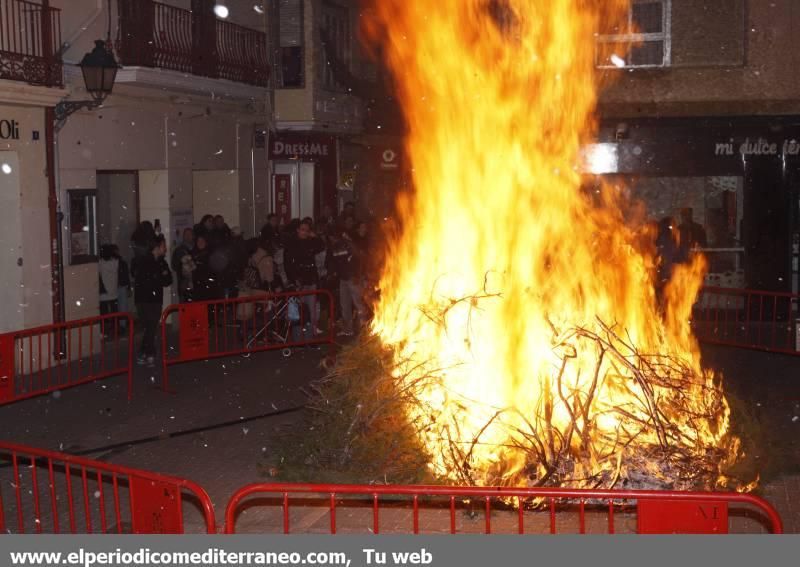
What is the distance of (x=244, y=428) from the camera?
11.4m

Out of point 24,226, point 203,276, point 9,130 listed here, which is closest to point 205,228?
point 203,276

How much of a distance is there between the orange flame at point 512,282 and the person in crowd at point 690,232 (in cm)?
678

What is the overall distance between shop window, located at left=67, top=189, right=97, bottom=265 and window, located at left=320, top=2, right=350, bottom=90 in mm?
8514

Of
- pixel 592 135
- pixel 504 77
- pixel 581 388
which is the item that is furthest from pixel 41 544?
pixel 592 135

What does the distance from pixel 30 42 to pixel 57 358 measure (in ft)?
17.9

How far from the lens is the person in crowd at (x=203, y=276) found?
17.6 meters

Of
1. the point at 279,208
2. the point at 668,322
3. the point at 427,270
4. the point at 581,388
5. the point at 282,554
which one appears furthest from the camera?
the point at 279,208

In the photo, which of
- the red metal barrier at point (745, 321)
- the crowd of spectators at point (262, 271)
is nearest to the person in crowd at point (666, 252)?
the red metal barrier at point (745, 321)

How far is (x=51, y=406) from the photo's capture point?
1260 cm

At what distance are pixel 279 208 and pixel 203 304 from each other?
33.8 feet

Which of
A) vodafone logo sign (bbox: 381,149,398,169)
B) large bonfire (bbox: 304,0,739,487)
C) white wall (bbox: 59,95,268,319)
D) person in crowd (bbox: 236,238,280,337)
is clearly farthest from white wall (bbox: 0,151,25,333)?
vodafone logo sign (bbox: 381,149,398,169)

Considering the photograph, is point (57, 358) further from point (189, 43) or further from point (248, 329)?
point (189, 43)

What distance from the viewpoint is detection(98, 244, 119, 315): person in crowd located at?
1727 cm

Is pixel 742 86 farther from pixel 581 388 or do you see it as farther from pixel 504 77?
pixel 581 388
